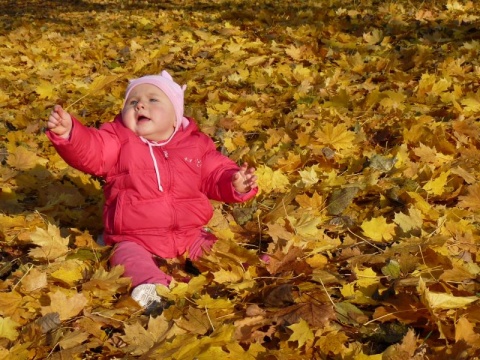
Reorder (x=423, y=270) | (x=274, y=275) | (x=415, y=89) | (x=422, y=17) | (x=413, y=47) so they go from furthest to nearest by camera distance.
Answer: (x=422, y=17) → (x=413, y=47) → (x=415, y=89) → (x=274, y=275) → (x=423, y=270)

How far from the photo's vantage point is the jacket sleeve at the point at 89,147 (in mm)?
2295

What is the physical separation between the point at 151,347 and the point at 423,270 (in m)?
1.03

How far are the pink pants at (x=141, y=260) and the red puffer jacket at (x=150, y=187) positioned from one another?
49 millimetres

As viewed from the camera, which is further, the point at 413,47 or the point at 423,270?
the point at 413,47

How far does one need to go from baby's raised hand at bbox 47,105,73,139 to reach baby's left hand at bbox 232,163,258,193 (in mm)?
767

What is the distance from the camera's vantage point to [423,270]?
6.48 ft

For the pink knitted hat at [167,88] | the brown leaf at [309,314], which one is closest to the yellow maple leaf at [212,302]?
the brown leaf at [309,314]

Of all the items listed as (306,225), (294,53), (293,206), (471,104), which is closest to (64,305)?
(306,225)

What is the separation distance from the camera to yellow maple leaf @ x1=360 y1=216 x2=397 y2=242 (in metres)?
2.31

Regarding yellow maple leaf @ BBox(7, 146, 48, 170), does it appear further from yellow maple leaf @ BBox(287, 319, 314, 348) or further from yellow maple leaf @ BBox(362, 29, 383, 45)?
yellow maple leaf @ BBox(362, 29, 383, 45)

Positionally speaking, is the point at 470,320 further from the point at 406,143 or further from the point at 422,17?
the point at 422,17

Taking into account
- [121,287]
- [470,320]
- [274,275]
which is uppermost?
[470,320]

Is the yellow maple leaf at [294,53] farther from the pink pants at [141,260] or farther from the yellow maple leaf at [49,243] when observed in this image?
the yellow maple leaf at [49,243]

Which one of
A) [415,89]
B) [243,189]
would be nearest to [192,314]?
[243,189]
